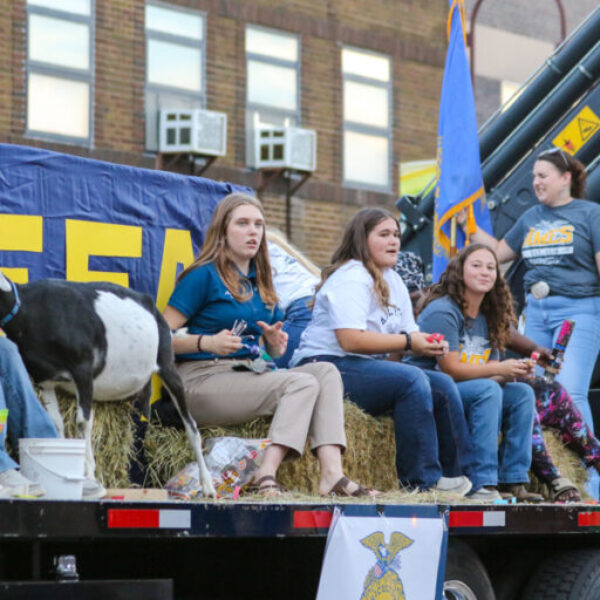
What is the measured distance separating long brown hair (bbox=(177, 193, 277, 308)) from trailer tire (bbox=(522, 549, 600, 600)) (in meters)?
1.74

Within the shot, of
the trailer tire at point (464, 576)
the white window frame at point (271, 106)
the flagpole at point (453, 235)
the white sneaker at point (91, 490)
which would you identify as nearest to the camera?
the white sneaker at point (91, 490)

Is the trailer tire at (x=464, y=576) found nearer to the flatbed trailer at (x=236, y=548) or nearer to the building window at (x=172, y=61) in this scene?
the flatbed trailer at (x=236, y=548)

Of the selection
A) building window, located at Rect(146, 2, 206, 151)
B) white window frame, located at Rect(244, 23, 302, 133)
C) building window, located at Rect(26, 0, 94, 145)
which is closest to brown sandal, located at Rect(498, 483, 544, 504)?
building window, located at Rect(26, 0, 94, 145)

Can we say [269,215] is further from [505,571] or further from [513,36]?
[505,571]

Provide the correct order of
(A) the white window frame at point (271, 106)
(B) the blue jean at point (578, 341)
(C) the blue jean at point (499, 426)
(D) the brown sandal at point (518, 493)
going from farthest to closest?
(A) the white window frame at point (271, 106), (B) the blue jean at point (578, 341), (D) the brown sandal at point (518, 493), (C) the blue jean at point (499, 426)

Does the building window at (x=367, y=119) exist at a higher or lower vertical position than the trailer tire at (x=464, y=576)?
higher

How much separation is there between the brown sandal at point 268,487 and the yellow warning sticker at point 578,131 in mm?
4686

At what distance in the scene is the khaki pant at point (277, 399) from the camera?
5.40 meters

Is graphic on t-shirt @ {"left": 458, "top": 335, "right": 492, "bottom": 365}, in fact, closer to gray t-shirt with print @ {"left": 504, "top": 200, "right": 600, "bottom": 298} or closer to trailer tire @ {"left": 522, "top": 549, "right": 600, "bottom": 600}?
trailer tire @ {"left": 522, "top": 549, "right": 600, "bottom": 600}

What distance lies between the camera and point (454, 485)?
5.92 meters

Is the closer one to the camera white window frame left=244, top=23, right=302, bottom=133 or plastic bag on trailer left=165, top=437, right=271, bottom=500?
plastic bag on trailer left=165, top=437, right=271, bottom=500

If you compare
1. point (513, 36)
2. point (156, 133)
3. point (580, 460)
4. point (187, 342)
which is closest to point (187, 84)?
point (156, 133)

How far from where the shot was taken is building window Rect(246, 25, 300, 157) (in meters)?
18.1

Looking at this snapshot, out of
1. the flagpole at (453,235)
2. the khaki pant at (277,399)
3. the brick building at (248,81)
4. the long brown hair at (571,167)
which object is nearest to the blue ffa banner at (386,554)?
the khaki pant at (277,399)
